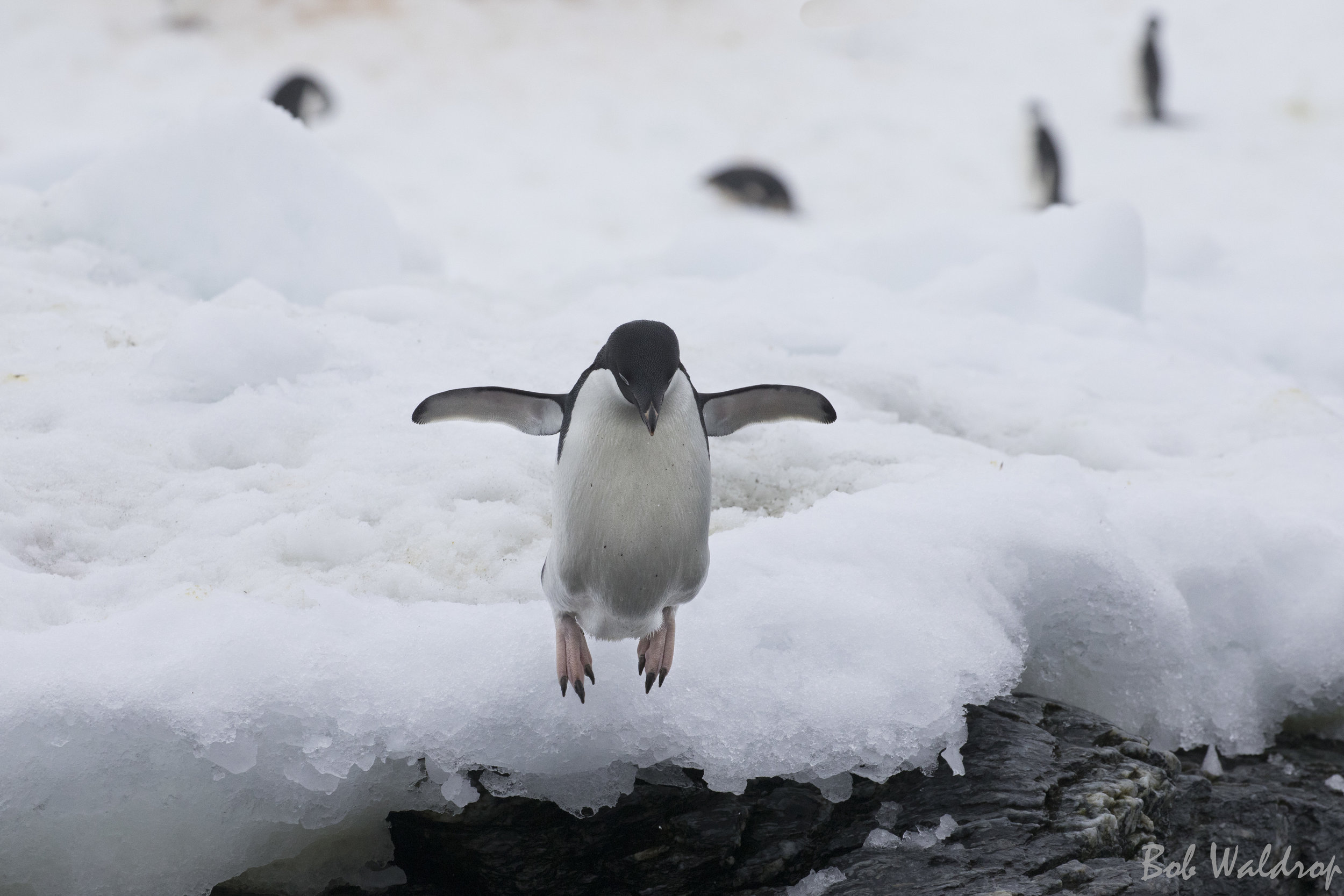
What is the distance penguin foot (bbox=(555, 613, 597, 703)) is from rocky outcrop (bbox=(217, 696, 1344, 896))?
0.27 m

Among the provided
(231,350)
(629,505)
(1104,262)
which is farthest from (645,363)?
(1104,262)

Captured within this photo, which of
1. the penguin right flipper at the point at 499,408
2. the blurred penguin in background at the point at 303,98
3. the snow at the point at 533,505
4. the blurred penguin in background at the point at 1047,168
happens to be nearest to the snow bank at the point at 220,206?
the snow at the point at 533,505

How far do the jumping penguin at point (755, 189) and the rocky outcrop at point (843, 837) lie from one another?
660 cm

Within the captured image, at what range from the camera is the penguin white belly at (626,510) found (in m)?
1.67

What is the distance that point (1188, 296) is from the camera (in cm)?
582

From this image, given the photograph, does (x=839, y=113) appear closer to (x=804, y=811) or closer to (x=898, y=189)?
(x=898, y=189)

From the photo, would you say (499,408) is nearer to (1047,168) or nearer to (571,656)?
(571,656)

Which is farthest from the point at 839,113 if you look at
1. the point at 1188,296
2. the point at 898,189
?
the point at 1188,296

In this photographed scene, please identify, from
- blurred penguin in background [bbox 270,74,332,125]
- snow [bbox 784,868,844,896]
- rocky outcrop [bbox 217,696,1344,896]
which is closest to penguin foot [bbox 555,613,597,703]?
rocky outcrop [bbox 217,696,1344,896]

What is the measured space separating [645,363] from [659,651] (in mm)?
512

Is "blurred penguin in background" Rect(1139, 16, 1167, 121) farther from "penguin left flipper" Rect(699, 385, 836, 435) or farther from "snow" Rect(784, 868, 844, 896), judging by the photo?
"snow" Rect(784, 868, 844, 896)

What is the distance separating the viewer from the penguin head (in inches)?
61.6

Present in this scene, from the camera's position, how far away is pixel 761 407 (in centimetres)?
190

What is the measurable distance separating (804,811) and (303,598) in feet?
3.33
